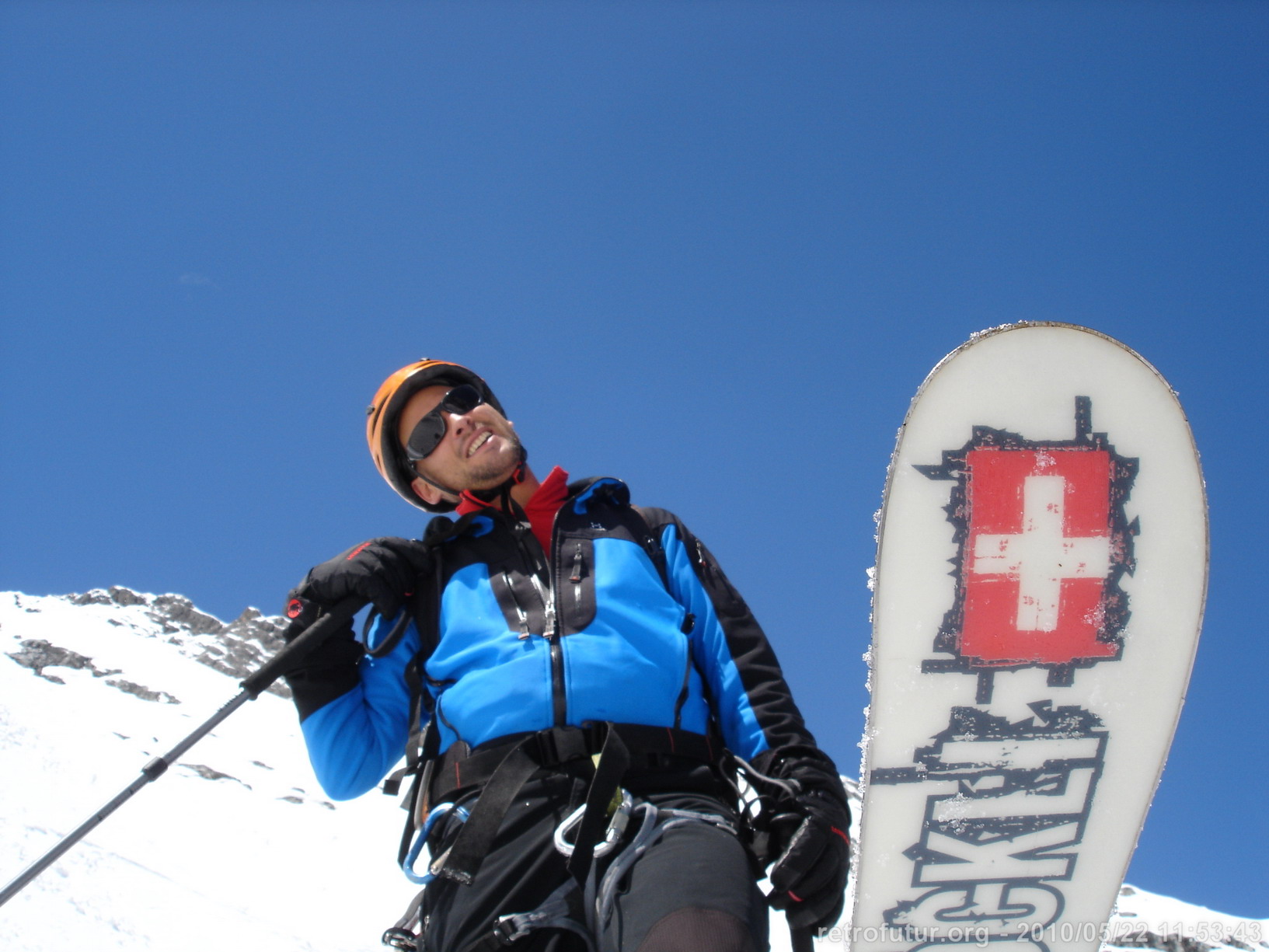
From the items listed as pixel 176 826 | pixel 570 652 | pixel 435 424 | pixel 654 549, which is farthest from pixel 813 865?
pixel 176 826

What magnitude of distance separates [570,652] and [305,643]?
2.65 ft

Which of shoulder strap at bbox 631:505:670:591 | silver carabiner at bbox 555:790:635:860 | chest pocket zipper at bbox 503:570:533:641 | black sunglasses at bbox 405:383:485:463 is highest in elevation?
black sunglasses at bbox 405:383:485:463

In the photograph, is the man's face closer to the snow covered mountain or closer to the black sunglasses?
the black sunglasses

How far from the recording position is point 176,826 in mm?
29312

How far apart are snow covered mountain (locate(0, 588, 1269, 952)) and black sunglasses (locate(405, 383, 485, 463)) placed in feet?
8.33

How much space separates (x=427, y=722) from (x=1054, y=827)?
3.27 m

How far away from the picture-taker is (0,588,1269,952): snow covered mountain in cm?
1557

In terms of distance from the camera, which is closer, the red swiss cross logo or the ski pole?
the ski pole

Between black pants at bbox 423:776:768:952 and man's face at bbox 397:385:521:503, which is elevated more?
man's face at bbox 397:385:521:503

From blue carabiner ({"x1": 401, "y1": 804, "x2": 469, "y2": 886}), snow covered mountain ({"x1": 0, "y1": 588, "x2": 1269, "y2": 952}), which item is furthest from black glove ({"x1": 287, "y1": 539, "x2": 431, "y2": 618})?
snow covered mountain ({"x1": 0, "y1": 588, "x2": 1269, "y2": 952})

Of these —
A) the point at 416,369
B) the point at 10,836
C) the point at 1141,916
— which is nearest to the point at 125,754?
the point at 10,836

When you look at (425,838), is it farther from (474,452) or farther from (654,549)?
(474,452)

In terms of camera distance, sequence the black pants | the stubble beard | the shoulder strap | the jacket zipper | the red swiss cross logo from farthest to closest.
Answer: the red swiss cross logo, the stubble beard, the shoulder strap, the jacket zipper, the black pants

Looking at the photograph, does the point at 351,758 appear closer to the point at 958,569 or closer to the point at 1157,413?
the point at 958,569
